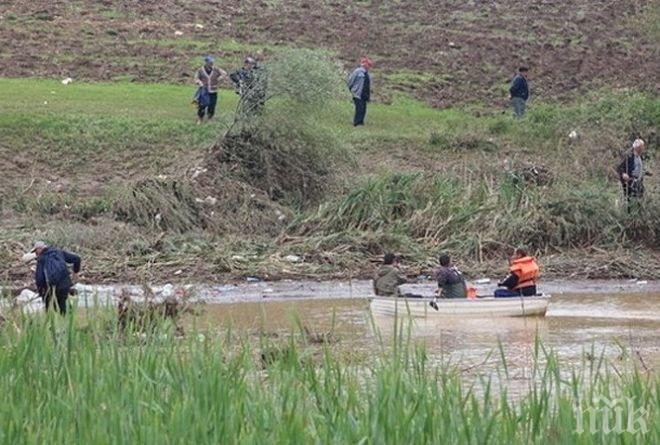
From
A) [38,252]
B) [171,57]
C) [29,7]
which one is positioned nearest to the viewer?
[38,252]

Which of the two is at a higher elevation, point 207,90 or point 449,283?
point 207,90

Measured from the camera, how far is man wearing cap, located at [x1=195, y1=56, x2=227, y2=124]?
33469 mm

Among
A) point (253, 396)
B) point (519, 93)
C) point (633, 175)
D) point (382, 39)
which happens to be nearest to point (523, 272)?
point (633, 175)

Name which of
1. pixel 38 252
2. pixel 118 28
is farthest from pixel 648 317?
pixel 118 28

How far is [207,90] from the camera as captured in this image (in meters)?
33.8

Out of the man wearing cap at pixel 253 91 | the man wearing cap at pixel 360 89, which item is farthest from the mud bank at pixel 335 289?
the man wearing cap at pixel 360 89

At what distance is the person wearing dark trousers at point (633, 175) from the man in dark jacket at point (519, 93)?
285 inches

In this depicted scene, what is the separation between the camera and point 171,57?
3938 centimetres

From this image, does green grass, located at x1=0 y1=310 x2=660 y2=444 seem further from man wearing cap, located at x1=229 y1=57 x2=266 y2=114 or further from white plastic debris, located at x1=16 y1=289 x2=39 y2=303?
man wearing cap, located at x1=229 y1=57 x2=266 y2=114

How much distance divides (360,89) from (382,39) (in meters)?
8.58

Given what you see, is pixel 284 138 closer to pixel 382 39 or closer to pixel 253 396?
pixel 382 39

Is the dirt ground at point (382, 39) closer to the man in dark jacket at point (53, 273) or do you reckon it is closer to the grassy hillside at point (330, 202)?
the grassy hillside at point (330, 202)

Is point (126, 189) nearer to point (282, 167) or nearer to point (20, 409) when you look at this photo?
point (282, 167)

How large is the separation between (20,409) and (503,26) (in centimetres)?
3456
